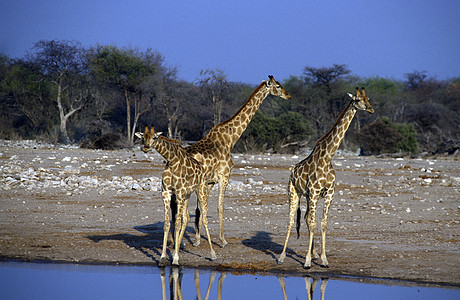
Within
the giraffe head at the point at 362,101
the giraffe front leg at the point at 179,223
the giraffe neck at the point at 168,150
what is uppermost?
the giraffe head at the point at 362,101

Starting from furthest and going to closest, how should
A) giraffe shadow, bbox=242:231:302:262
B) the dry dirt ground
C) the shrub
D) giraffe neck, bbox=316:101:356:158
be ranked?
the shrub, giraffe shadow, bbox=242:231:302:262, the dry dirt ground, giraffe neck, bbox=316:101:356:158

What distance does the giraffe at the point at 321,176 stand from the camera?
8.45 metres

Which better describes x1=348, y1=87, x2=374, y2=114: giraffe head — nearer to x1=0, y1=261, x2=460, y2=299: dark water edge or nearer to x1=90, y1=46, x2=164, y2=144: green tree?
x1=0, y1=261, x2=460, y2=299: dark water edge

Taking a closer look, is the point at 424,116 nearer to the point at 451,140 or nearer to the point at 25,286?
the point at 451,140

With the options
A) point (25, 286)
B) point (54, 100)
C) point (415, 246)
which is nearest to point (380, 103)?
point (54, 100)

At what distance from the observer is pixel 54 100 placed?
41000mm

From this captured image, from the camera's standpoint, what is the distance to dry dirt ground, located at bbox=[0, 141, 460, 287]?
8.74 m

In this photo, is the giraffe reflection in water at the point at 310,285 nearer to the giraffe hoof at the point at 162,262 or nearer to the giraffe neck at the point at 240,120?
the giraffe hoof at the point at 162,262

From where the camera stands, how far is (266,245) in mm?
9734

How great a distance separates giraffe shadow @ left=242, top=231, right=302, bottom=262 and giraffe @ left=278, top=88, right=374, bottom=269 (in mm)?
436

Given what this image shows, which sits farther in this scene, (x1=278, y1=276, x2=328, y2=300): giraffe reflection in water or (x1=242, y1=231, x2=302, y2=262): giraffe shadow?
(x1=242, y1=231, x2=302, y2=262): giraffe shadow

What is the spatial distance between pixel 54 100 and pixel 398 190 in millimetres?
29781

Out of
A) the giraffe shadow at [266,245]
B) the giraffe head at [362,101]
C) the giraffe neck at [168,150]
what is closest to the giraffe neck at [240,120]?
the giraffe shadow at [266,245]


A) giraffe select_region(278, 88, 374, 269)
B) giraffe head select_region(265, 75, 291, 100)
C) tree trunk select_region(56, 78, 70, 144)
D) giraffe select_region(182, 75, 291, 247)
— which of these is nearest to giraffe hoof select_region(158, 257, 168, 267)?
giraffe select_region(182, 75, 291, 247)
